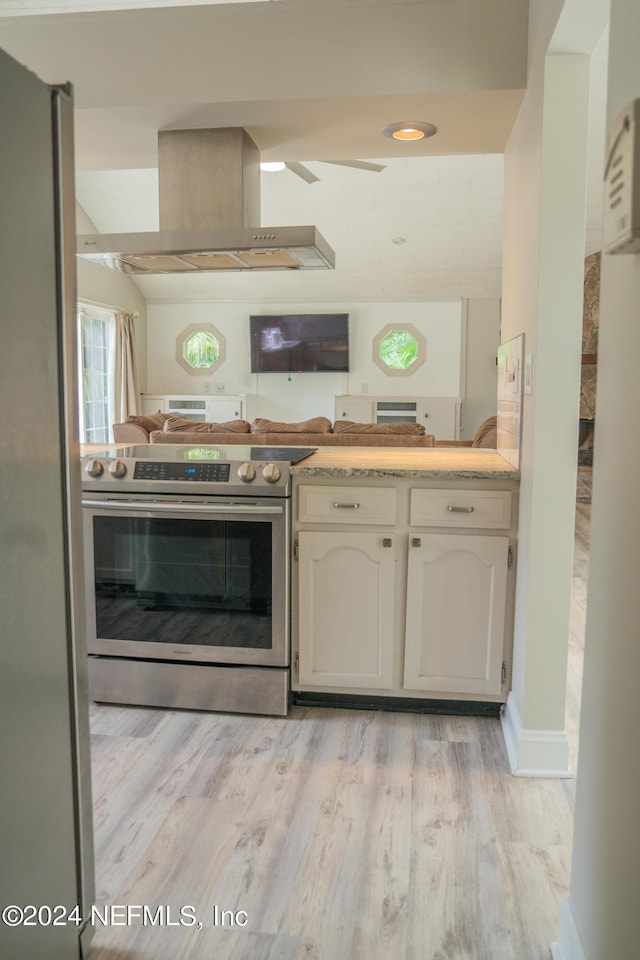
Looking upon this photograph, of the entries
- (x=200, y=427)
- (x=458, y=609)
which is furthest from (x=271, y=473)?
(x=200, y=427)

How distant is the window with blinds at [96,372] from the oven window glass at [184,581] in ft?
18.9

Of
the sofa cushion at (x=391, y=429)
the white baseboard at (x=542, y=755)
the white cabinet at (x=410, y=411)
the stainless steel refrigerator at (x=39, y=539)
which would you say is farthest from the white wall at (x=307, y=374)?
the stainless steel refrigerator at (x=39, y=539)

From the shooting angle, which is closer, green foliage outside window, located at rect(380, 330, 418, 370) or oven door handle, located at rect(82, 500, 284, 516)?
oven door handle, located at rect(82, 500, 284, 516)

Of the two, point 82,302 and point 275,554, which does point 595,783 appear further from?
point 82,302

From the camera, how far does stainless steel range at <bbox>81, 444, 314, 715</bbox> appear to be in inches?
104

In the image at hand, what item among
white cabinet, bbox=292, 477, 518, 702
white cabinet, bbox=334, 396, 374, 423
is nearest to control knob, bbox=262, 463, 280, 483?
white cabinet, bbox=292, 477, 518, 702

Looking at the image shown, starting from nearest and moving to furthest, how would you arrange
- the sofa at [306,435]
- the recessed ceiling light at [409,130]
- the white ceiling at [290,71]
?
the white ceiling at [290,71] → the recessed ceiling light at [409,130] → the sofa at [306,435]

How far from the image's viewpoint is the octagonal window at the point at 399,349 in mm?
9406

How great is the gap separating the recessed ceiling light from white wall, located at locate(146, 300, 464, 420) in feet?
21.2

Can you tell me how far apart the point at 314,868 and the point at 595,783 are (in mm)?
819

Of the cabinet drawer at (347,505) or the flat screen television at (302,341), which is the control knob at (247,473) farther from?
the flat screen television at (302,341)

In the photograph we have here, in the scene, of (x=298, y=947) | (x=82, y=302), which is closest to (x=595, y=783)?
(x=298, y=947)

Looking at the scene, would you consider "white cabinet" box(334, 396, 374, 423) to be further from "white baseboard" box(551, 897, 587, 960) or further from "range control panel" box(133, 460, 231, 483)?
"white baseboard" box(551, 897, 587, 960)

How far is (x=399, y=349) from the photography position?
946 centimetres
